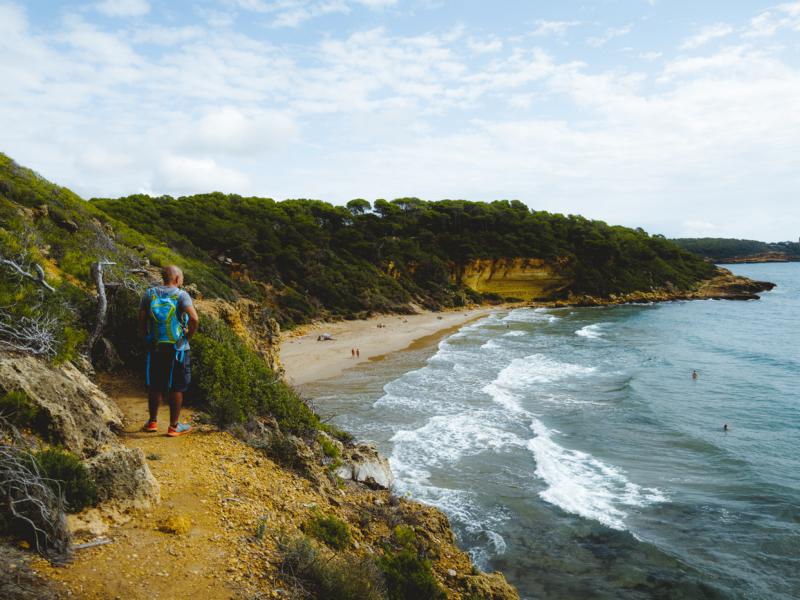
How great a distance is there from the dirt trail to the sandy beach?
13.1 metres

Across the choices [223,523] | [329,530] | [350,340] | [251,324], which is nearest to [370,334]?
[350,340]

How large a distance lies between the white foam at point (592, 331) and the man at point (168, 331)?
35637 millimetres

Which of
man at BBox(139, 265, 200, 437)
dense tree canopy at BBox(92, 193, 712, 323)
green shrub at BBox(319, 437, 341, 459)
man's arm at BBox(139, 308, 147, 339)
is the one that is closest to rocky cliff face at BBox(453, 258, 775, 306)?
dense tree canopy at BBox(92, 193, 712, 323)

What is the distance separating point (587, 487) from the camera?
12289 mm

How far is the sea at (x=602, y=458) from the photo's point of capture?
9.07 meters

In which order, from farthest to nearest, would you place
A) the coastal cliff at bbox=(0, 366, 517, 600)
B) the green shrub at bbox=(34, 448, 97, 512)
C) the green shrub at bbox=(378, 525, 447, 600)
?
1. the green shrub at bbox=(378, 525, 447, 600)
2. the green shrub at bbox=(34, 448, 97, 512)
3. the coastal cliff at bbox=(0, 366, 517, 600)

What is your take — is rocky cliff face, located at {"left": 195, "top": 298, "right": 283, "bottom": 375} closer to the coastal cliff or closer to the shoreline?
the coastal cliff

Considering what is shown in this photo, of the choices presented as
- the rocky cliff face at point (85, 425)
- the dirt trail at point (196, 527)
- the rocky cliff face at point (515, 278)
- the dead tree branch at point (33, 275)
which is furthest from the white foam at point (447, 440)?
the rocky cliff face at point (515, 278)

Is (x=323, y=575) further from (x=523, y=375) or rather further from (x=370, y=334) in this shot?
(x=370, y=334)

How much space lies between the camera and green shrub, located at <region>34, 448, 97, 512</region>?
3943mm

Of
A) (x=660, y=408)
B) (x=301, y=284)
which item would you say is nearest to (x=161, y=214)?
(x=301, y=284)

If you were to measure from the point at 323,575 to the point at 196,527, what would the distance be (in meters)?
1.21

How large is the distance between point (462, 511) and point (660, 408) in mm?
12188

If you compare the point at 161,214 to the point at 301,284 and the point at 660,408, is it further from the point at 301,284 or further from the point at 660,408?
the point at 660,408
